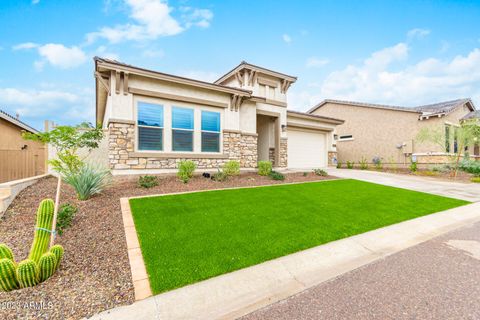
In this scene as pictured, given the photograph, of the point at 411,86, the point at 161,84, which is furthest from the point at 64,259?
the point at 411,86

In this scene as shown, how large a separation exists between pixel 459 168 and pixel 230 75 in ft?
54.5

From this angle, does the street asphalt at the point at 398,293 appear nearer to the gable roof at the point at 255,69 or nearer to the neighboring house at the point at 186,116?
the neighboring house at the point at 186,116

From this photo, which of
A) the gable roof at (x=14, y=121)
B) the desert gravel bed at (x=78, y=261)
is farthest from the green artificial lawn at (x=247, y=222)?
the gable roof at (x=14, y=121)

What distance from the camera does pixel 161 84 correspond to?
9039mm

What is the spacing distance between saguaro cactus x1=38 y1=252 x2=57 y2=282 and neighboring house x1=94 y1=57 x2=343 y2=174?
5.91 metres

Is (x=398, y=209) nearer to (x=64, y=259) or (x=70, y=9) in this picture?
(x=64, y=259)

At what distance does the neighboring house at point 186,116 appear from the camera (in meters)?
8.27

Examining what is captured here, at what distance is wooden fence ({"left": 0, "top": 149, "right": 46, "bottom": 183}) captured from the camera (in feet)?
29.5

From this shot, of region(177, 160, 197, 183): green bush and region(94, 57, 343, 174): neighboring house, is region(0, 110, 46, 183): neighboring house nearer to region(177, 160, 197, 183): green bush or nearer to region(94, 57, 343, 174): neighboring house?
region(94, 57, 343, 174): neighboring house

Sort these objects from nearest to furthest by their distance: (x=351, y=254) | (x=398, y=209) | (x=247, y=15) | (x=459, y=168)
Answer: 1. (x=351, y=254)
2. (x=398, y=209)
3. (x=247, y=15)
4. (x=459, y=168)

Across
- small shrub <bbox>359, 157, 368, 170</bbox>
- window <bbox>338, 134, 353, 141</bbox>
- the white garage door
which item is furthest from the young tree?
the white garage door

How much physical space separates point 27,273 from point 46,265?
18 centimetres

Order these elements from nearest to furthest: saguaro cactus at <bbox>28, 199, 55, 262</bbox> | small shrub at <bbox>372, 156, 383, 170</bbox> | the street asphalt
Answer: the street asphalt < saguaro cactus at <bbox>28, 199, 55, 262</bbox> < small shrub at <bbox>372, 156, 383, 170</bbox>

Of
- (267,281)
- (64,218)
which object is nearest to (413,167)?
(267,281)
